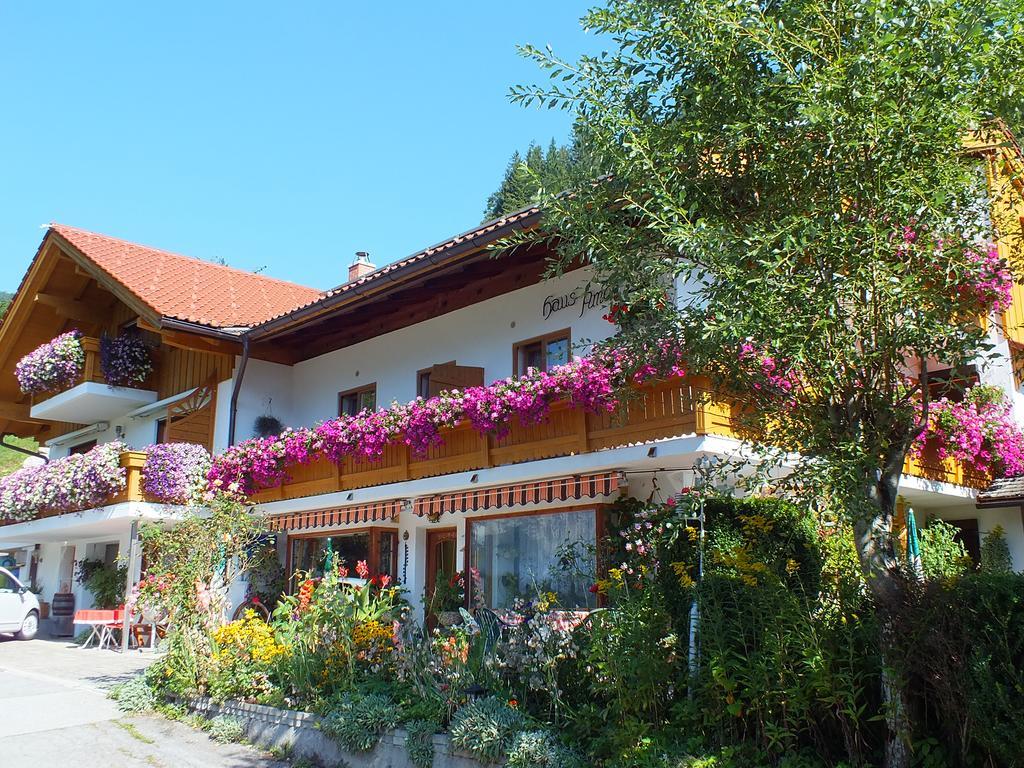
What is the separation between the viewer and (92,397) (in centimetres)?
2167

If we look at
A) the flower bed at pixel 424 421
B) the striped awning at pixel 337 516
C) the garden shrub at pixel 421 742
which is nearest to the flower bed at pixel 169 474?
the flower bed at pixel 424 421

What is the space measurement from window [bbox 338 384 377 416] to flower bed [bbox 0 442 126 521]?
474 cm

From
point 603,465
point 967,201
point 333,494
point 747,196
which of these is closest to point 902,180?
point 967,201

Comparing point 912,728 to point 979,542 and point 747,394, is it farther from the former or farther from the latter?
point 979,542

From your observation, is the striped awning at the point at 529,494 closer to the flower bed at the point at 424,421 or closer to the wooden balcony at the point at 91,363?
the flower bed at the point at 424,421

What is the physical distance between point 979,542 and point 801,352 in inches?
496

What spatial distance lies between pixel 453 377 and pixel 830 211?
954 cm

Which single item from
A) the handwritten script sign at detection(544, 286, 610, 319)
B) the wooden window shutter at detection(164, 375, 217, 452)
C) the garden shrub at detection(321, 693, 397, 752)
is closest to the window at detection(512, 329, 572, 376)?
the handwritten script sign at detection(544, 286, 610, 319)

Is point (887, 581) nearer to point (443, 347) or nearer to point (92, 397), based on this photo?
point (443, 347)

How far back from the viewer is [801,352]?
5262mm

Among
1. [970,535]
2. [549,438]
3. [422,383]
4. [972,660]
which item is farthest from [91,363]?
[972,660]

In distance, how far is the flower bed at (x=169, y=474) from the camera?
18141 mm

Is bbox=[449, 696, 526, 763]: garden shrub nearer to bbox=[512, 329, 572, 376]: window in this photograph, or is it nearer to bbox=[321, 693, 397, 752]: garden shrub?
bbox=[321, 693, 397, 752]: garden shrub

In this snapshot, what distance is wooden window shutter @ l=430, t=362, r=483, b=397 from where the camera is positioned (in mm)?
14570
